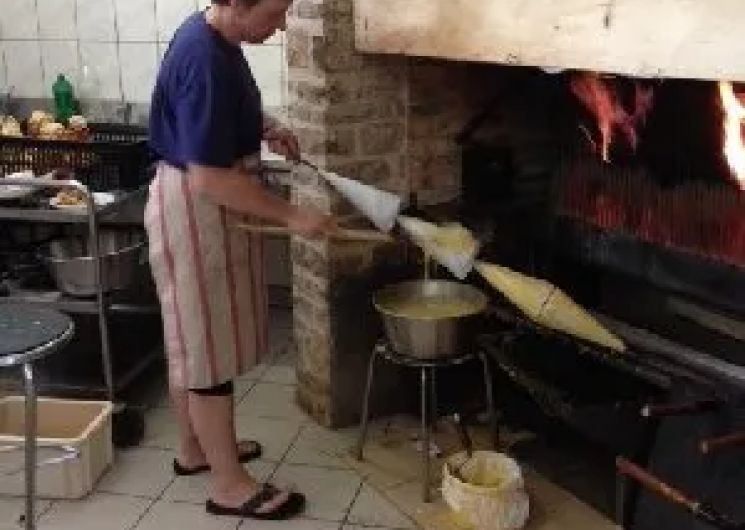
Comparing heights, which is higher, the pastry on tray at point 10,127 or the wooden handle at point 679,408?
the pastry on tray at point 10,127

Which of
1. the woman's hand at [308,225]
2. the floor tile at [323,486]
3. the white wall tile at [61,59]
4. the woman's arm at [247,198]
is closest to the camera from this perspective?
the woman's arm at [247,198]

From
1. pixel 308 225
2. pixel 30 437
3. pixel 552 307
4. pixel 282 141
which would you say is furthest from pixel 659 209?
pixel 30 437

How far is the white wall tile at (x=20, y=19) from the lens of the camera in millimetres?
4152

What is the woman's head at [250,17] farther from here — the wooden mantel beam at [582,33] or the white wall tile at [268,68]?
the white wall tile at [268,68]

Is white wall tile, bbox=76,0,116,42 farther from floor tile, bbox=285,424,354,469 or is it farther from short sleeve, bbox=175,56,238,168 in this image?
floor tile, bbox=285,424,354,469

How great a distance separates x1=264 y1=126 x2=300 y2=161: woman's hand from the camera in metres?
2.78

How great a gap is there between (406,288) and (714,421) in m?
1.03

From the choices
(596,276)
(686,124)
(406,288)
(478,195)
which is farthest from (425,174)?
(686,124)

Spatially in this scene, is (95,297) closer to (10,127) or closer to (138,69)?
(10,127)

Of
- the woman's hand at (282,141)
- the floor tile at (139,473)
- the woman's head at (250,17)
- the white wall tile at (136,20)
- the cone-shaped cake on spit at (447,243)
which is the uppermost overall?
the white wall tile at (136,20)

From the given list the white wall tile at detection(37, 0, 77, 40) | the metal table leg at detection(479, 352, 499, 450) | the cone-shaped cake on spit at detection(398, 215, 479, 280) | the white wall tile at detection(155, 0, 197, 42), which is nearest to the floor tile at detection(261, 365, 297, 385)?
the metal table leg at detection(479, 352, 499, 450)

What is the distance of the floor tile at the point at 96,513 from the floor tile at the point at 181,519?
38mm

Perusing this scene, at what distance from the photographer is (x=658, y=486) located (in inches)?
82.3

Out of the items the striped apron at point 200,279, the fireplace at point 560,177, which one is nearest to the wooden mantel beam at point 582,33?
the fireplace at point 560,177
